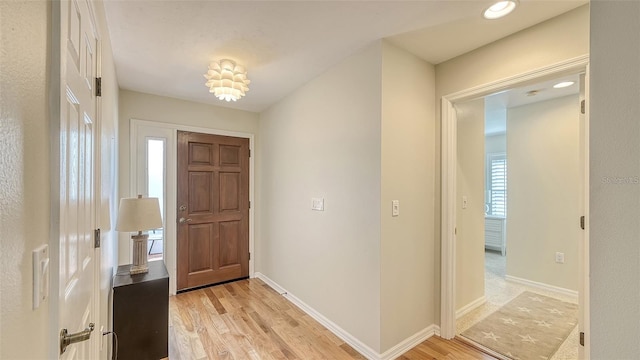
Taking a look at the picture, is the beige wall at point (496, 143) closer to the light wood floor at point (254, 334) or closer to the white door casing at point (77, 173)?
the light wood floor at point (254, 334)

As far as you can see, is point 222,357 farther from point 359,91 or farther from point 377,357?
point 359,91

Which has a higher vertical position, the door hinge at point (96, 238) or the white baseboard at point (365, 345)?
the door hinge at point (96, 238)

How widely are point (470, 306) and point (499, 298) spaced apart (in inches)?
22.5

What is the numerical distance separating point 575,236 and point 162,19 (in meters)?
4.50

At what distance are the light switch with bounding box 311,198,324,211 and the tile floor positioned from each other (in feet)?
5.39

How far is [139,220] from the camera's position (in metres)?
1.98

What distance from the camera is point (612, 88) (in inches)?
27.6

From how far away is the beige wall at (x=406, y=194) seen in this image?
6.64 ft

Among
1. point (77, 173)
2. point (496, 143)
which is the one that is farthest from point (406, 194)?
point (496, 143)

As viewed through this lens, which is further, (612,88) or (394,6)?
(394,6)

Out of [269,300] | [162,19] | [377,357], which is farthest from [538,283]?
[162,19]

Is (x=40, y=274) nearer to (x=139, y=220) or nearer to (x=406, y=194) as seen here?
(x=139, y=220)

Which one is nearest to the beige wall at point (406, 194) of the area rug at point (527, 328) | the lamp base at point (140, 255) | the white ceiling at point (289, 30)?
the white ceiling at point (289, 30)

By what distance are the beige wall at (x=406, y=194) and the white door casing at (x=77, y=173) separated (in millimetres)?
1685
